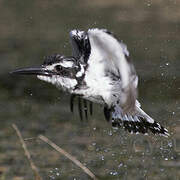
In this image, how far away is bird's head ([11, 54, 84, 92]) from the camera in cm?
511

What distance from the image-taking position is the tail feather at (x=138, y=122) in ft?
18.6

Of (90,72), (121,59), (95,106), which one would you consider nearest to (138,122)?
(90,72)

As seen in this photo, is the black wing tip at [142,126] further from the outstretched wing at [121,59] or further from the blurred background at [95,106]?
the outstretched wing at [121,59]

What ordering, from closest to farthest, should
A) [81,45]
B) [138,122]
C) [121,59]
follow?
[121,59]
[81,45]
[138,122]

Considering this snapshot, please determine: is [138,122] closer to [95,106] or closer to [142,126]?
[142,126]

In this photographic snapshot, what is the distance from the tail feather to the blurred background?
0.60 meters

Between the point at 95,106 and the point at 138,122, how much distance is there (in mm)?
2177

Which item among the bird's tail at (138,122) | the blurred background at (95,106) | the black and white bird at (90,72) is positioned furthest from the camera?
the blurred background at (95,106)

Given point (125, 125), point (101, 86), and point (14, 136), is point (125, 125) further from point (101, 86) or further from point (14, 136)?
point (14, 136)

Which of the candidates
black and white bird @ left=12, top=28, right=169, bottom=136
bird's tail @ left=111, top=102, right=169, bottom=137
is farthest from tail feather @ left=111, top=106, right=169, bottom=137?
black and white bird @ left=12, top=28, right=169, bottom=136

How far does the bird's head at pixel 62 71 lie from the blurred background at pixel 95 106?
743 millimetres

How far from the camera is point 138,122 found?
5699mm

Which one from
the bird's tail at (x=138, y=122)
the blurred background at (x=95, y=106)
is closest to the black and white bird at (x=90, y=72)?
the bird's tail at (x=138, y=122)

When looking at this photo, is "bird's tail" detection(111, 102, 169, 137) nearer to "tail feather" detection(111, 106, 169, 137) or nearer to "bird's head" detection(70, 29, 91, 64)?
"tail feather" detection(111, 106, 169, 137)
